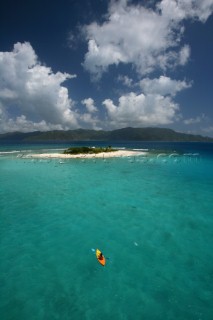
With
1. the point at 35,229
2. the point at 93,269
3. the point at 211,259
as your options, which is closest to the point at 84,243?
the point at 93,269

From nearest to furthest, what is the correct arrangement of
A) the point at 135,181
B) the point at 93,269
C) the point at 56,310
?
the point at 56,310
the point at 93,269
the point at 135,181

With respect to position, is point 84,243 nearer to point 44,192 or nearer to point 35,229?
point 35,229

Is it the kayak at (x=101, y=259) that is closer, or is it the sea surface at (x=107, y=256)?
the sea surface at (x=107, y=256)

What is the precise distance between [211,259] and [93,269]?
5933 mm

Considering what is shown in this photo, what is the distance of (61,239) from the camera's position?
43.6 feet

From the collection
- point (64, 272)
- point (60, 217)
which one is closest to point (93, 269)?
point (64, 272)

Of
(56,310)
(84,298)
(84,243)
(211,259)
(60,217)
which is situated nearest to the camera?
(56,310)

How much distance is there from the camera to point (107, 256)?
37.3 ft

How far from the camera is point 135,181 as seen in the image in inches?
1161

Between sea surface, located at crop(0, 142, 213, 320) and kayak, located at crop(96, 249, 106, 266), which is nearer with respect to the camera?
sea surface, located at crop(0, 142, 213, 320)

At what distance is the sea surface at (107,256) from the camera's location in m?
8.16

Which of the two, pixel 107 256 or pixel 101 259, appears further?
pixel 107 256

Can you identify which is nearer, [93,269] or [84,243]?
[93,269]

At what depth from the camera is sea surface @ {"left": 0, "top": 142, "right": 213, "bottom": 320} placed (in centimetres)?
816
